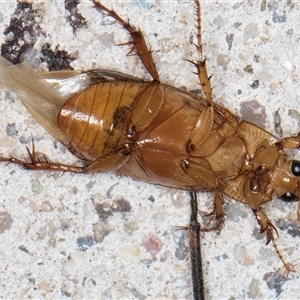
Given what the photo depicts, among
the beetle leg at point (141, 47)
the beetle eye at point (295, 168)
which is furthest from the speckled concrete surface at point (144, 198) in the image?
the beetle eye at point (295, 168)

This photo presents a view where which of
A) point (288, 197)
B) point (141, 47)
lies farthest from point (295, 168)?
point (141, 47)

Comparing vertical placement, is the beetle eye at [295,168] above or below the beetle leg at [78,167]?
above

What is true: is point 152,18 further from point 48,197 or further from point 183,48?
point 48,197

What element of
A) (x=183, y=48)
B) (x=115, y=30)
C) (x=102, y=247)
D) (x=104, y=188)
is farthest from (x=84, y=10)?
(x=102, y=247)

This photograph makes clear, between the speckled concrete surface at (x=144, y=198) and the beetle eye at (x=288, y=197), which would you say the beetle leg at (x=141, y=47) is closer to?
the speckled concrete surface at (x=144, y=198)

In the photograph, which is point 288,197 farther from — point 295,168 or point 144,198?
point 144,198

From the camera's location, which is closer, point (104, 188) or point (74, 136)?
point (74, 136)
